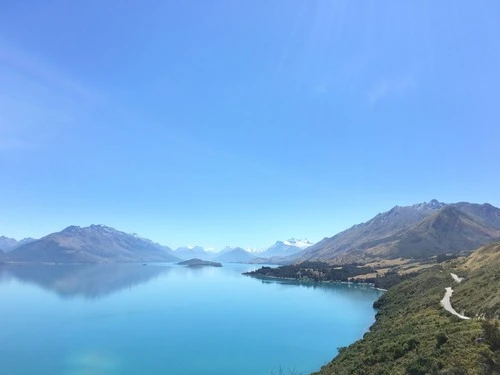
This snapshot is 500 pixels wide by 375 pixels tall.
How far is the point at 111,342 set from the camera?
91875 millimetres

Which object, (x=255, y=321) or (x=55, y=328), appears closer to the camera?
(x=55, y=328)

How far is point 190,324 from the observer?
11900cm

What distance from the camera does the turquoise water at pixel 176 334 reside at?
72.8 m

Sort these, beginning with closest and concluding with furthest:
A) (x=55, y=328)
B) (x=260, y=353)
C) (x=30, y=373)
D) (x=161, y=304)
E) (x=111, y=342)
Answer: (x=30, y=373), (x=260, y=353), (x=111, y=342), (x=55, y=328), (x=161, y=304)

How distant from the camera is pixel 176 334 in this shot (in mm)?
103438

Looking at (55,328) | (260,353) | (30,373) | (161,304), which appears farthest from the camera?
(161,304)

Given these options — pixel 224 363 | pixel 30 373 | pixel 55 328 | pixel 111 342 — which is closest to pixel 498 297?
pixel 224 363

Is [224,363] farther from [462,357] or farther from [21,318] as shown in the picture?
[21,318]

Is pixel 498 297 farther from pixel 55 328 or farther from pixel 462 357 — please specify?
pixel 55 328

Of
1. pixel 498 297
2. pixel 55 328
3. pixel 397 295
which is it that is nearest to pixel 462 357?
pixel 498 297

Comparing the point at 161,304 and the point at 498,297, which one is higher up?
the point at 498,297

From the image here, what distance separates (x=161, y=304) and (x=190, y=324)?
52.9 m

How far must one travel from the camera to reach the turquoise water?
239ft

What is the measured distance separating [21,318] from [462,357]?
138306mm
